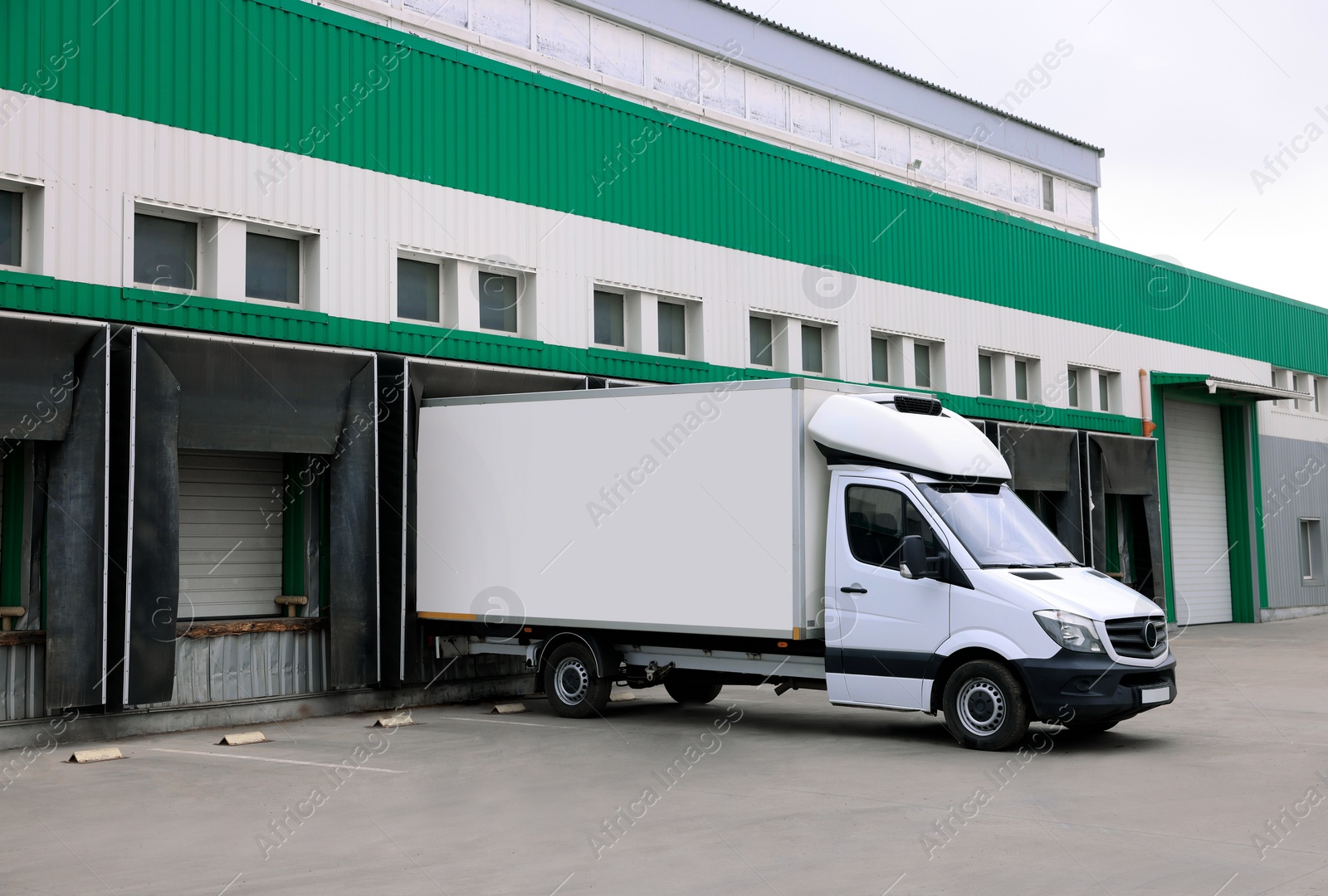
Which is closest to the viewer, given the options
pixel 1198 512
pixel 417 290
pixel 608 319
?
pixel 417 290

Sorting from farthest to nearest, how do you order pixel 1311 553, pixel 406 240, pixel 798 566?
pixel 1311 553, pixel 406 240, pixel 798 566

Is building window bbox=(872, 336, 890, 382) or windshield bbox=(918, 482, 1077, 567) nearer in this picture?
windshield bbox=(918, 482, 1077, 567)

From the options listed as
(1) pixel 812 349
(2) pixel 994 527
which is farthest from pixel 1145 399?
(2) pixel 994 527


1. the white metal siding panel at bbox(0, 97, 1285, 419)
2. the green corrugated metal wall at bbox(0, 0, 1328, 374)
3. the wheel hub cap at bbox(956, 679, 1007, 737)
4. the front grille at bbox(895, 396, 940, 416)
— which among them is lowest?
the wheel hub cap at bbox(956, 679, 1007, 737)

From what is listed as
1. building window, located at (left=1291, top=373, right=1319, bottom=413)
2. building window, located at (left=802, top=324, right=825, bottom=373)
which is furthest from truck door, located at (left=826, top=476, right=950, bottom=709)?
building window, located at (left=1291, top=373, right=1319, bottom=413)

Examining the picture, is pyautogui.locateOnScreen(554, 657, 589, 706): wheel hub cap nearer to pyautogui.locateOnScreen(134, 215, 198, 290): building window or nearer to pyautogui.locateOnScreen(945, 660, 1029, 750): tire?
pyautogui.locateOnScreen(945, 660, 1029, 750): tire

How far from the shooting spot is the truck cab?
36.8ft

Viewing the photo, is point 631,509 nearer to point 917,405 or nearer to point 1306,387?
point 917,405

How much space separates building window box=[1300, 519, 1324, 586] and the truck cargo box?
2733cm

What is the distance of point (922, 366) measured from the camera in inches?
984

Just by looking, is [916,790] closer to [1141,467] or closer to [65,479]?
[65,479]

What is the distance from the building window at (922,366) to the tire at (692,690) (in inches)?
419

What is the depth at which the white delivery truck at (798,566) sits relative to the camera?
1142cm

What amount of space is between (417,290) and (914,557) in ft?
26.0
